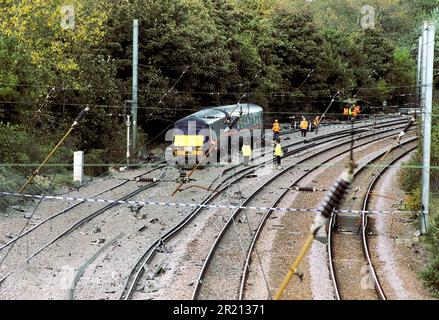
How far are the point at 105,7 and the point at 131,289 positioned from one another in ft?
76.8

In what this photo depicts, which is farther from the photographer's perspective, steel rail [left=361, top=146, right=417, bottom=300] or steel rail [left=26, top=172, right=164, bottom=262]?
steel rail [left=26, top=172, right=164, bottom=262]

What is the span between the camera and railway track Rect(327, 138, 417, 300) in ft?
44.7

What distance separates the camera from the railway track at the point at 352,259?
Answer: 536 inches

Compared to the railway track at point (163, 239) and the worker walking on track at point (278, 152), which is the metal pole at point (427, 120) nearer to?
the railway track at point (163, 239)

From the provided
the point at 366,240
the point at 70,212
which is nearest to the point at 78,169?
the point at 70,212

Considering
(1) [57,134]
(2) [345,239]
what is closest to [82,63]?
(1) [57,134]

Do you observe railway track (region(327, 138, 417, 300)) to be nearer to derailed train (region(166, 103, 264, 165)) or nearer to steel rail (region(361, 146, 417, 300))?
steel rail (region(361, 146, 417, 300))

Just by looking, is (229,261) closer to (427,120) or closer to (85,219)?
(85,219)

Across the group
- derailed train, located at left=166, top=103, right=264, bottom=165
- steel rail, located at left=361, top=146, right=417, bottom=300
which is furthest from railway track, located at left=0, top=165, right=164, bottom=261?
steel rail, located at left=361, top=146, right=417, bottom=300

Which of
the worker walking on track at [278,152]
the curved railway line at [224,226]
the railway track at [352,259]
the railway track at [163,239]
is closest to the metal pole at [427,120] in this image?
the railway track at [352,259]

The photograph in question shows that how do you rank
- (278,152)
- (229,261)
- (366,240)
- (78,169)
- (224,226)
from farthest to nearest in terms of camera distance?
1. (278,152)
2. (78,169)
3. (224,226)
4. (366,240)
5. (229,261)

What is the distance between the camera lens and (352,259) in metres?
16.2

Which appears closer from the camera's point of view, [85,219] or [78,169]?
[85,219]

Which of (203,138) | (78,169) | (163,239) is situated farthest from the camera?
(203,138)
